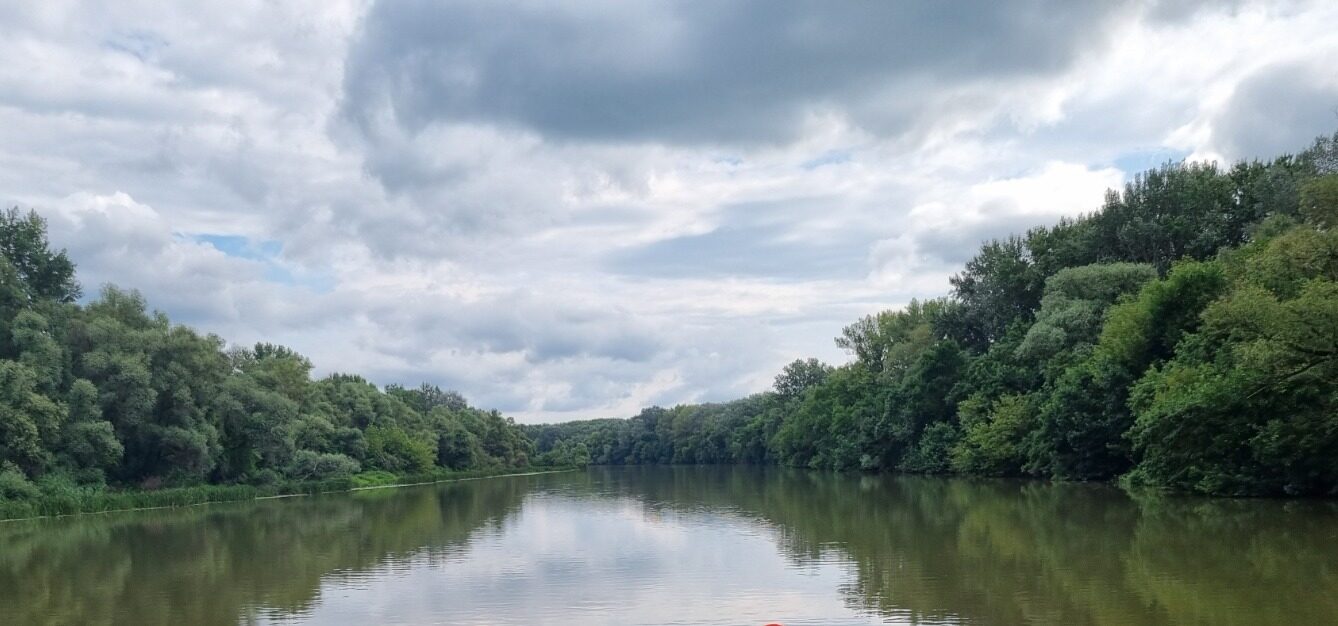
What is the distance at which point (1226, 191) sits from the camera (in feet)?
190

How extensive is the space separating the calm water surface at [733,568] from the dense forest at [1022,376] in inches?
110

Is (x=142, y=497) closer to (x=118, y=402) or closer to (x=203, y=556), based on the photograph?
(x=118, y=402)

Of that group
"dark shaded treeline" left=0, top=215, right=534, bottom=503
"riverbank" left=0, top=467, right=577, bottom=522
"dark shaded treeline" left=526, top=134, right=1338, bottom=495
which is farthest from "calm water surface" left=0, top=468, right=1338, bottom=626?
"dark shaded treeline" left=0, top=215, right=534, bottom=503

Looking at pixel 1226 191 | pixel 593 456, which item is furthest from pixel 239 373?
pixel 593 456

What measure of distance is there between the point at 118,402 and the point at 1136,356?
5043 centimetres

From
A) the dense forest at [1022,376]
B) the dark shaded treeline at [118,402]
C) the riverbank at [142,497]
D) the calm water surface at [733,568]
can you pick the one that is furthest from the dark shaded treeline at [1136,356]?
the dark shaded treeline at [118,402]

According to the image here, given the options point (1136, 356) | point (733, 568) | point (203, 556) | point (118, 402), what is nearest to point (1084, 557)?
point (733, 568)

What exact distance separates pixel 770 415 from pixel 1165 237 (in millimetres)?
62052

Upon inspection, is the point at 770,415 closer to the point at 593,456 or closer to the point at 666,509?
the point at 593,456

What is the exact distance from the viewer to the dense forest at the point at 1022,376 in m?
27.4

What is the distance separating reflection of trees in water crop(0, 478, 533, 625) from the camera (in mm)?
17453

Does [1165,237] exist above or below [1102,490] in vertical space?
above

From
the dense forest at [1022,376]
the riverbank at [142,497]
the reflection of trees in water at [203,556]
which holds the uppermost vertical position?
the dense forest at [1022,376]

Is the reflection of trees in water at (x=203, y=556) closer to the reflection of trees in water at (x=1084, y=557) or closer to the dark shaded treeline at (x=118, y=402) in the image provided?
the dark shaded treeline at (x=118, y=402)
